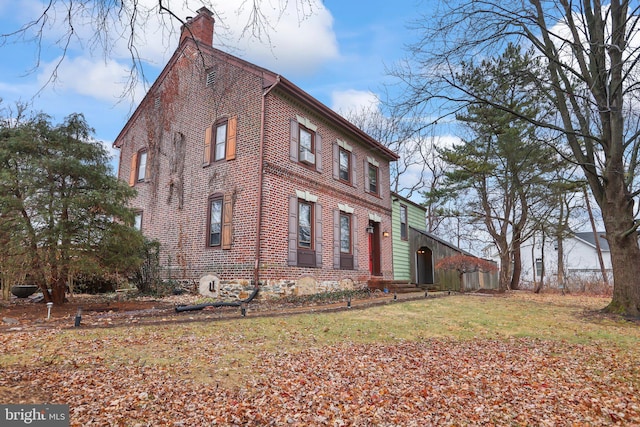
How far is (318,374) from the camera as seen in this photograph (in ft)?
14.9

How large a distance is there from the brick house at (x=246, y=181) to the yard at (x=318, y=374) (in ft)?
14.2

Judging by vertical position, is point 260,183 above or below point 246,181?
below

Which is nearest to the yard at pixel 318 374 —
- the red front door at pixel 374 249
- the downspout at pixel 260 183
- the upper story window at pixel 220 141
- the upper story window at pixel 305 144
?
the downspout at pixel 260 183

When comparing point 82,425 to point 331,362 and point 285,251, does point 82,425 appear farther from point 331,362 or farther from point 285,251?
point 285,251

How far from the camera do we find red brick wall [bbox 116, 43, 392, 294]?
1130cm

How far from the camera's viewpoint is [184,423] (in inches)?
127

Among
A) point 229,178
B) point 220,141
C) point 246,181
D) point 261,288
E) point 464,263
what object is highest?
point 220,141

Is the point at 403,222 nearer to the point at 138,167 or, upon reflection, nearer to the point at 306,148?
the point at 306,148

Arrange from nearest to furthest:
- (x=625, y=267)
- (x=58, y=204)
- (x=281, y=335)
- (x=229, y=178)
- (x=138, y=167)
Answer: (x=281, y=335), (x=58, y=204), (x=625, y=267), (x=229, y=178), (x=138, y=167)

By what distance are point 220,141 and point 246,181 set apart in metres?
2.21

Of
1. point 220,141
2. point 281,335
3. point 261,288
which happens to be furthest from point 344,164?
point 281,335

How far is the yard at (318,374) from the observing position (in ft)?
11.5

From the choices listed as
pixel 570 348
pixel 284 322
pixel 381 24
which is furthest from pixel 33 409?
pixel 570 348

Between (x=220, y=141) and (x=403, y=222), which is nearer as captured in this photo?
(x=220, y=141)
